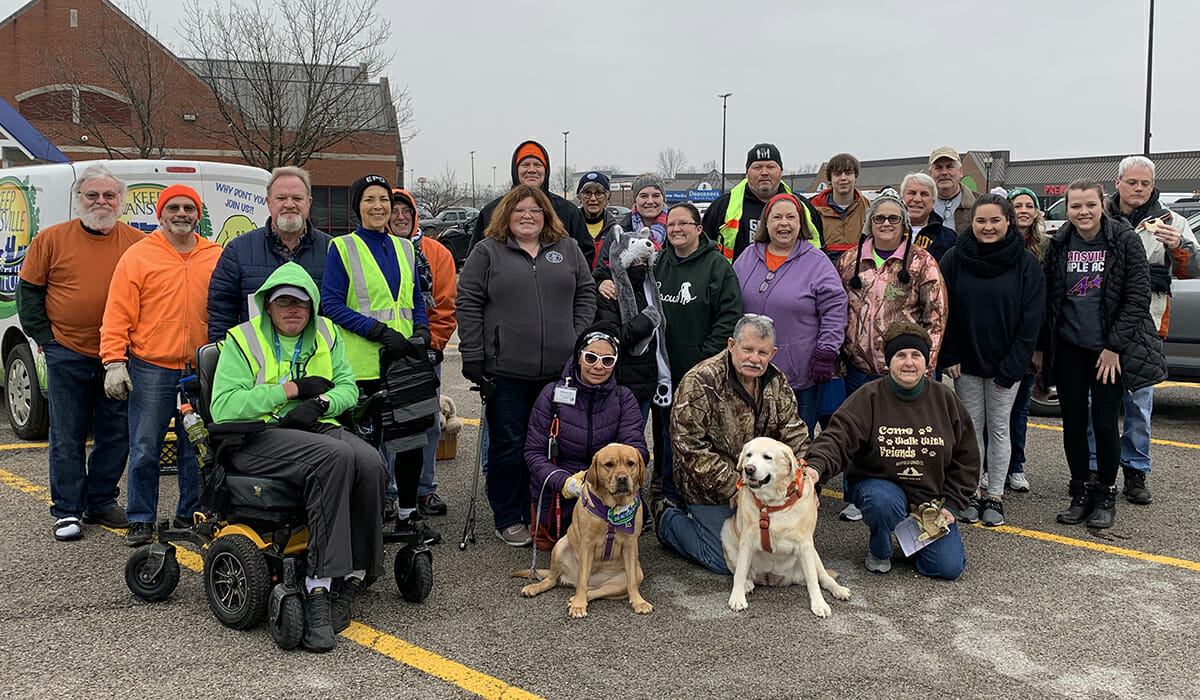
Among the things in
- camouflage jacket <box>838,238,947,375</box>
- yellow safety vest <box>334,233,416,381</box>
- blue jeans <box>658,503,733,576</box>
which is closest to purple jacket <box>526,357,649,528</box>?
blue jeans <box>658,503,733,576</box>

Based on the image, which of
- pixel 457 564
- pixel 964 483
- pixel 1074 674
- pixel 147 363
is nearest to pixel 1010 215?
pixel 964 483

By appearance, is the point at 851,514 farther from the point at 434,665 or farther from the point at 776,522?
the point at 434,665

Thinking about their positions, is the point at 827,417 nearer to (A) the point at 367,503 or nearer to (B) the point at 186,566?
(A) the point at 367,503

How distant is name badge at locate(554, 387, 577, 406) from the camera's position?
15.8 feet

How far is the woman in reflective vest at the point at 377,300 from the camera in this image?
482cm

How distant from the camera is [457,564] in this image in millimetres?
4918

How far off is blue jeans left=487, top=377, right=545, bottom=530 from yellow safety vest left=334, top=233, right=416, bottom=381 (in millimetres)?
660

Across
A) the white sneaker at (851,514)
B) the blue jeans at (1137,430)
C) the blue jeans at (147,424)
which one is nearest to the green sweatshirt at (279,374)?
the blue jeans at (147,424)

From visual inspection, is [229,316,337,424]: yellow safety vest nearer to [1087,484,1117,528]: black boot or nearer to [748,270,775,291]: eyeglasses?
[748,270,775,291]: eyeglasses

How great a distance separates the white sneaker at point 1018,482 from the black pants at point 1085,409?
1.82ft

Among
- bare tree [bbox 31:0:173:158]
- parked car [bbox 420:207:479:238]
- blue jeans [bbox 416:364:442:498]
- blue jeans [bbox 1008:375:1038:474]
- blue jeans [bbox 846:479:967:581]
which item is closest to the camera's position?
blue jeans [bbox 846:479:967:581]

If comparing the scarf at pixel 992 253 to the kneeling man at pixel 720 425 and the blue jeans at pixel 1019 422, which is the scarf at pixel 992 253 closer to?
the blue jeans at pixel 1019 422

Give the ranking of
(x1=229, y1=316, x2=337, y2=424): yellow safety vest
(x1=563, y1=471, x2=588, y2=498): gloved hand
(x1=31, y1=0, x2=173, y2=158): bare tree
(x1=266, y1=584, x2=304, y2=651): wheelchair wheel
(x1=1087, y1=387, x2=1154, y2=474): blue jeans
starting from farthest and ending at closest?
(x1=31, y1=0, x2=173, y2=158): bare tree, (x1=1087, y1=387, x2=1154, y2=474): blue jeans, (x1=563, y1=471, x2=588, y2=498): gloved hand, (x1=229, y1=316, x2=337, y2=424): yellow safety vest, (x1=266, y1=584, x2=304, y2=651): wheelchair wheel

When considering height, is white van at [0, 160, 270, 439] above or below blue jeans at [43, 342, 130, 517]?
above
